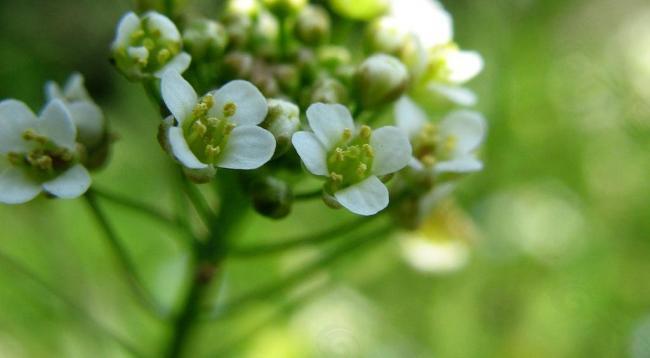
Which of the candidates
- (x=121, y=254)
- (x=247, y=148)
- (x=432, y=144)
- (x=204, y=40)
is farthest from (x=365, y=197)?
(x=121, y=254)

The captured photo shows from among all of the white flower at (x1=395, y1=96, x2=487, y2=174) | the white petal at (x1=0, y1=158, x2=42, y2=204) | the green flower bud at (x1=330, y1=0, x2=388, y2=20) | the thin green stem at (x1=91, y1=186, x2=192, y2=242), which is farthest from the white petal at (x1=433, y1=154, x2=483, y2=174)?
the white petal at (x1=0, y1=158, x2=42, y2=204)

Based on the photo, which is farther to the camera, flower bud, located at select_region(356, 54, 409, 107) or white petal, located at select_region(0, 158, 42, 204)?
flower bud, located at select_region(356, 54, 409, 107)

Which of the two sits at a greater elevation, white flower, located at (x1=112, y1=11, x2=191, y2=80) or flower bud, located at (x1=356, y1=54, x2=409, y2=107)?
white flower, located at (x1=112, y1=11, x2=191, y2=80)

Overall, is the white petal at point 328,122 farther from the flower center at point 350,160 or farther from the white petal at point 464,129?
the white petal at point 464,129

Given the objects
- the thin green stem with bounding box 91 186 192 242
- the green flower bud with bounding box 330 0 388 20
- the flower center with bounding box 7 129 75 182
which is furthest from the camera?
the green flower bud with bounding box 330 0 388 20

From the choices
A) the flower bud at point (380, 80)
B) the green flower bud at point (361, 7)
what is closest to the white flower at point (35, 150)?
the flower bud at point (380, 80)

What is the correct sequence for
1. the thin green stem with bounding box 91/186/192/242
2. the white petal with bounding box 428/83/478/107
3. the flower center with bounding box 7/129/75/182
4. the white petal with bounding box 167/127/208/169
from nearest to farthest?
the white petal with bounding box 167/127/208/169, the flower center with bounding box 7/129/75/182, the thin green stem with bounding box 91/186/192/242, the white petal with bounding box 428/83/478/107

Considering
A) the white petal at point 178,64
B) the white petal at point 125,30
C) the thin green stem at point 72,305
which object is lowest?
the thin green stem at point 72,305

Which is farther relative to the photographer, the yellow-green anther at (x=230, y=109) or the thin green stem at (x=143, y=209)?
the thin green stem at (x=143, y=209)

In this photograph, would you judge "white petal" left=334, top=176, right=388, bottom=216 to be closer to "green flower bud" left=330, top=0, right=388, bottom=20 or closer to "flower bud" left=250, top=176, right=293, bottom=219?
"flower bud" left=250, top=176, right=293, bottom=219
